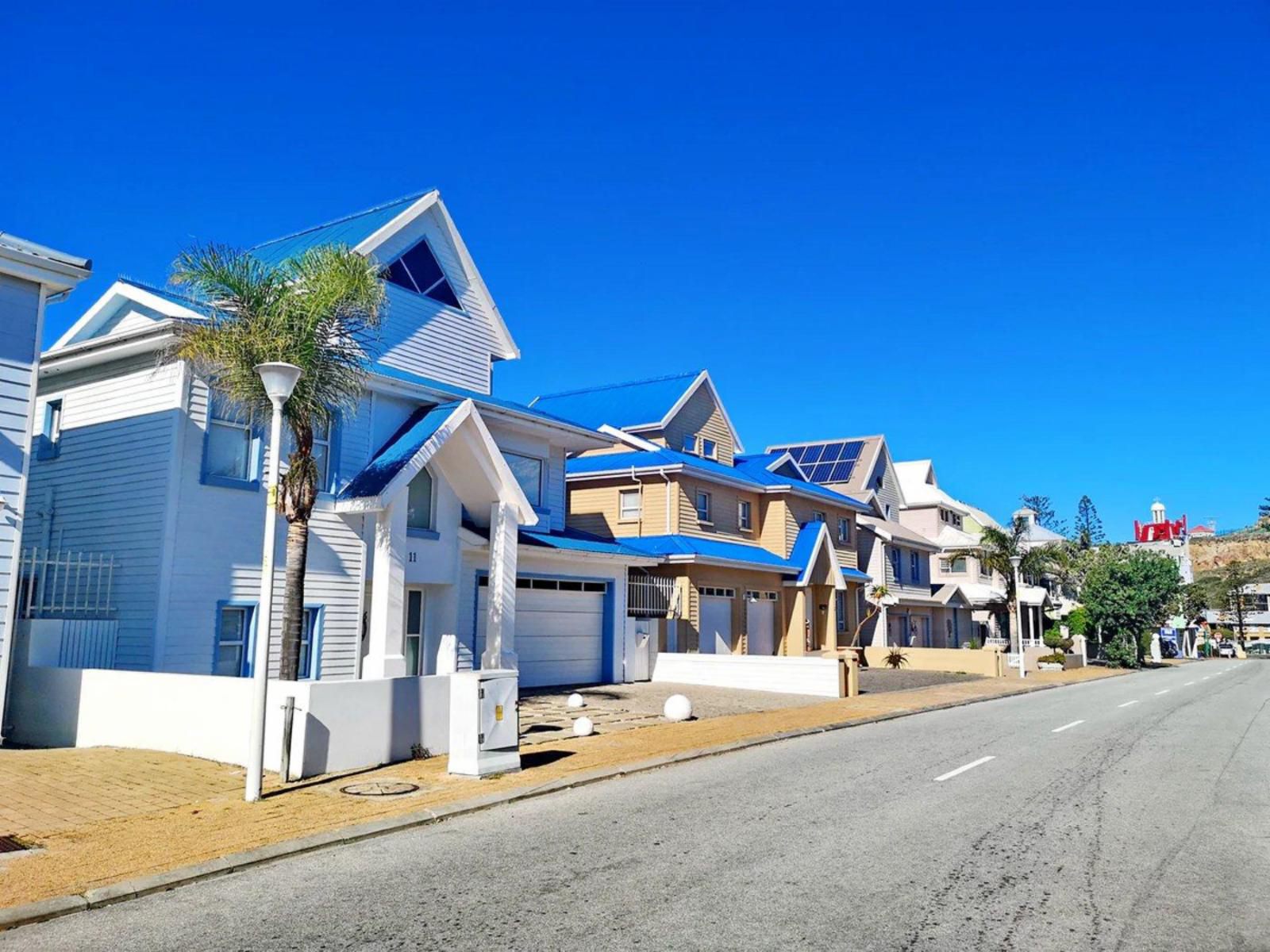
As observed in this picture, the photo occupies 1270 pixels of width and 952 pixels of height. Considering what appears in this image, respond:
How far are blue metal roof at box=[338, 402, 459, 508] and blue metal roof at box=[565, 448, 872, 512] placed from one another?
12.6m

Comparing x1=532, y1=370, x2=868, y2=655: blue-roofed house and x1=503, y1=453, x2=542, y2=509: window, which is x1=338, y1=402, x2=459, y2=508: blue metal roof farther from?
x1=532, y1=370, x2=868, y2=655: blue-roofed house

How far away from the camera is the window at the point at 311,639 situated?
17609mm

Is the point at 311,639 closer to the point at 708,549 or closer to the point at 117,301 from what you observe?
the point at 117,301

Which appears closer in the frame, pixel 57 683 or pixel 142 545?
pixel 57 683

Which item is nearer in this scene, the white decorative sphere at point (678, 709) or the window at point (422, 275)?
the white decorative sphere at point (678, 709)

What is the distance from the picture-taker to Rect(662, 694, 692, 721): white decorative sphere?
58.5ft

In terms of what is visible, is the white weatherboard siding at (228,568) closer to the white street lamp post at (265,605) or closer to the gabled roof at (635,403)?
the white street lamp post at (265,605)

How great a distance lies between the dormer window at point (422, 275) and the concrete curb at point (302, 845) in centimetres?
1250

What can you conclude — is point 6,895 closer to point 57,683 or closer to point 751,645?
point 57,683

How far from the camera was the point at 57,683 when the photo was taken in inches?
523

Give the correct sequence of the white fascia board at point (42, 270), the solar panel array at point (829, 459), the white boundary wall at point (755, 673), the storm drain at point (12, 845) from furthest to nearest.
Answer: the solar panel array at point (829, 459) < the white boundary wall at point (755, 673) < the white fascia board at point (42, 270) < the storm drain at point (12, 845)

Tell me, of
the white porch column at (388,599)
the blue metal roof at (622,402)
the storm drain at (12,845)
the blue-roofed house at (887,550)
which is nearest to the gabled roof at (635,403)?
the blue metal roof at (622,402)

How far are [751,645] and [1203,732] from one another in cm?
1802

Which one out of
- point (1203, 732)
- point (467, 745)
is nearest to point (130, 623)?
point (467, 745)
